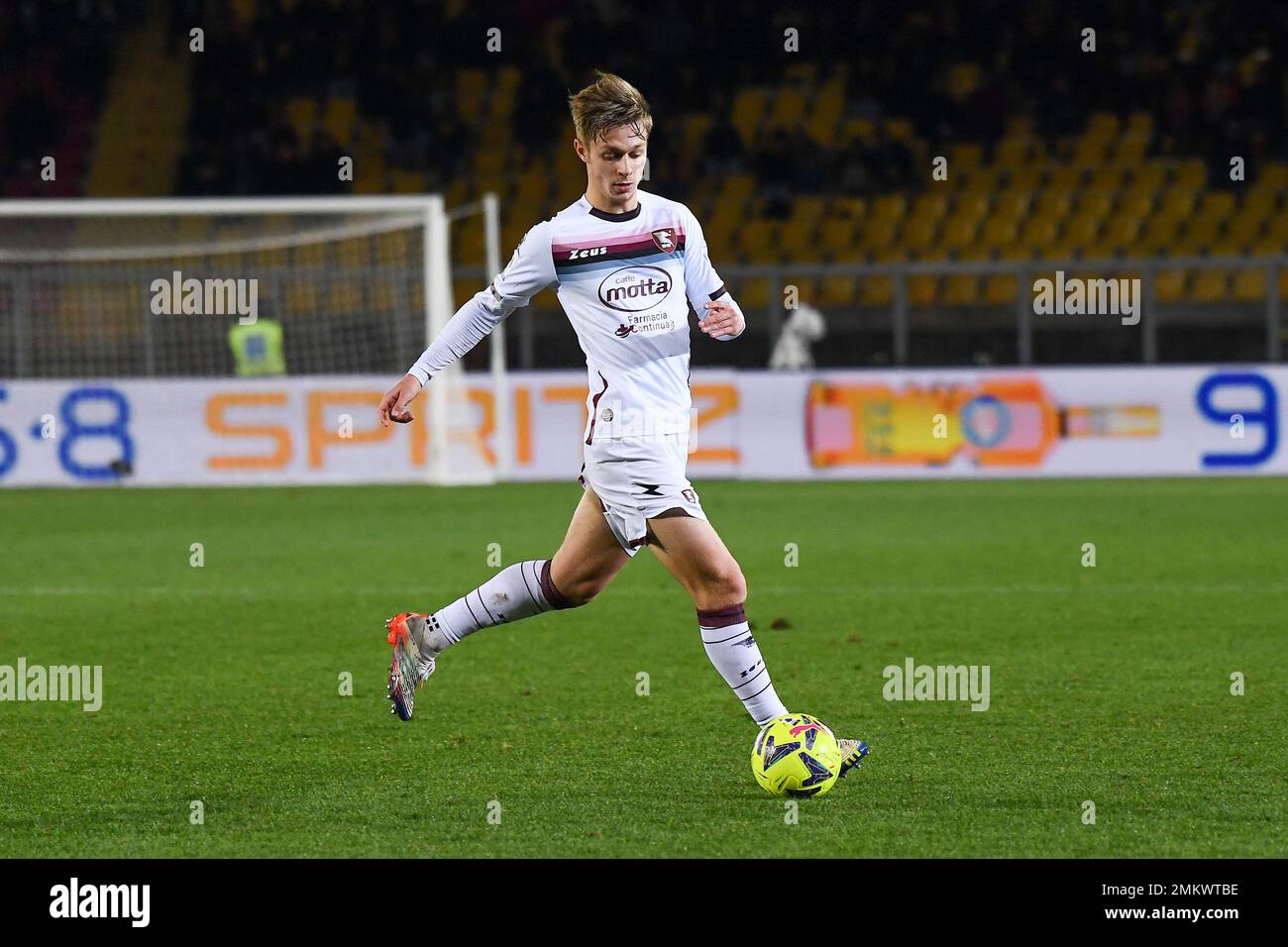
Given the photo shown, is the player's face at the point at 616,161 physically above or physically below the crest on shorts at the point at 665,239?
above

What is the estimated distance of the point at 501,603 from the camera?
589 centimetres

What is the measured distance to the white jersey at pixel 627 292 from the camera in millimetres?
5316

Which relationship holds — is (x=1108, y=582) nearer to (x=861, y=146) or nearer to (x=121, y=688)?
(x=121, y=688)

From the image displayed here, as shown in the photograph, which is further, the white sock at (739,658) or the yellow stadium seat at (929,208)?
the yellow stadium seat at (929,208)

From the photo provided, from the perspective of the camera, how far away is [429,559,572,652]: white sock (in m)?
5.80

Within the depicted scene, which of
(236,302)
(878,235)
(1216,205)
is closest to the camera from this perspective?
(236,302)

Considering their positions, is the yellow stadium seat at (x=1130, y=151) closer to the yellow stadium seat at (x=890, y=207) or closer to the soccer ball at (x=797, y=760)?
the yellow stadium seat at (x=890, y=207)

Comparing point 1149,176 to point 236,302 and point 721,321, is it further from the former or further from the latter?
point 721,321

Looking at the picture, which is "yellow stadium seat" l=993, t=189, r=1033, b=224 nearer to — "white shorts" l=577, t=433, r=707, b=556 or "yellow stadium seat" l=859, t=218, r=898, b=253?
"yellow stadium seat" l=859, t=218, r=898, b=253

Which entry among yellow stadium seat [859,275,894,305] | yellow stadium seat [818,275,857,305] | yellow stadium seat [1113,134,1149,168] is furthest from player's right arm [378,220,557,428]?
yellow stadium seat [1113,134,1149,168]

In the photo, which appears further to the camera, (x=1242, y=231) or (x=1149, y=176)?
(x=1149, y=176)

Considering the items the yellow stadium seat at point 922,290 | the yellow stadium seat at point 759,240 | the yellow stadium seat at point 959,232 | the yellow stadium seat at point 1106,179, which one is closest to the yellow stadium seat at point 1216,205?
the yellow stadium seat at point 1106,179

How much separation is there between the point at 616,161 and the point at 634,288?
355mm

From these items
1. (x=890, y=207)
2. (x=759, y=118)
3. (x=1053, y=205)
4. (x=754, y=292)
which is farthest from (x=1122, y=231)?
(x=754, y=292)
